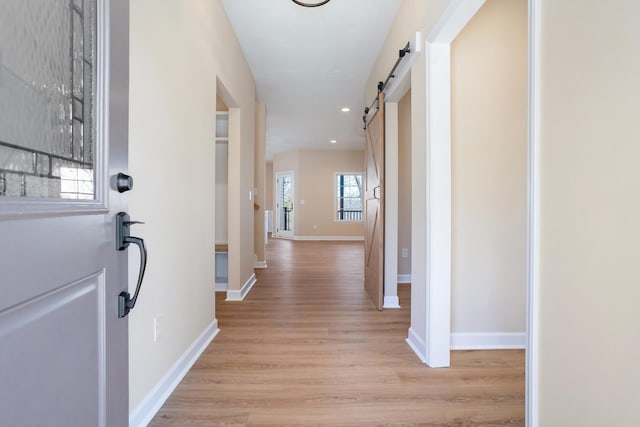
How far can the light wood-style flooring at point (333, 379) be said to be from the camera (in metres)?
1.44

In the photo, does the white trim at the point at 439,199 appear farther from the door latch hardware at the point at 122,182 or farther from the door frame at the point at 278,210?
the door frame at the point at 278,210

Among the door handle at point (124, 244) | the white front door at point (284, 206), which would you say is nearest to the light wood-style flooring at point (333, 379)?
the door handle at point (124, 244)

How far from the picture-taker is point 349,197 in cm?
940

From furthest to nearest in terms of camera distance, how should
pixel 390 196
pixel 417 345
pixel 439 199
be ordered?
pixel 390 196, pixel 417 345, pixel 439 199

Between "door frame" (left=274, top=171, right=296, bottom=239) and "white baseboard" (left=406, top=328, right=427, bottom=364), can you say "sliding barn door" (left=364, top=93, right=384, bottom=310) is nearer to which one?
"white baseboard" (left=406, top=328, right=427, bottom=364)

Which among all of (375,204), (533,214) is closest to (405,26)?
(375,204)

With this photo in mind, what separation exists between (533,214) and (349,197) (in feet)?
27.6

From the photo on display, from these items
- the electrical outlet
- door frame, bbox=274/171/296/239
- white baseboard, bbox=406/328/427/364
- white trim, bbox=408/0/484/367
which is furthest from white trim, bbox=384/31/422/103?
door frame, bbox=274/171/296/239

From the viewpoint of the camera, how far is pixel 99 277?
717 millimetres

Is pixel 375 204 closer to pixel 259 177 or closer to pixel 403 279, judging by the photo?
pixel 403 279

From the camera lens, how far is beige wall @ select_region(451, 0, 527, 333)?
2.09 meters

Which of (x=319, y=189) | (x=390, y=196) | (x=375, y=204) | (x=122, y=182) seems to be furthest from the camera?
(x=319, y=189)

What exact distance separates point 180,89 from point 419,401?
2181 millimetres

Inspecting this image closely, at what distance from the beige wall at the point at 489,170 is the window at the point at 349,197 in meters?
7.17
